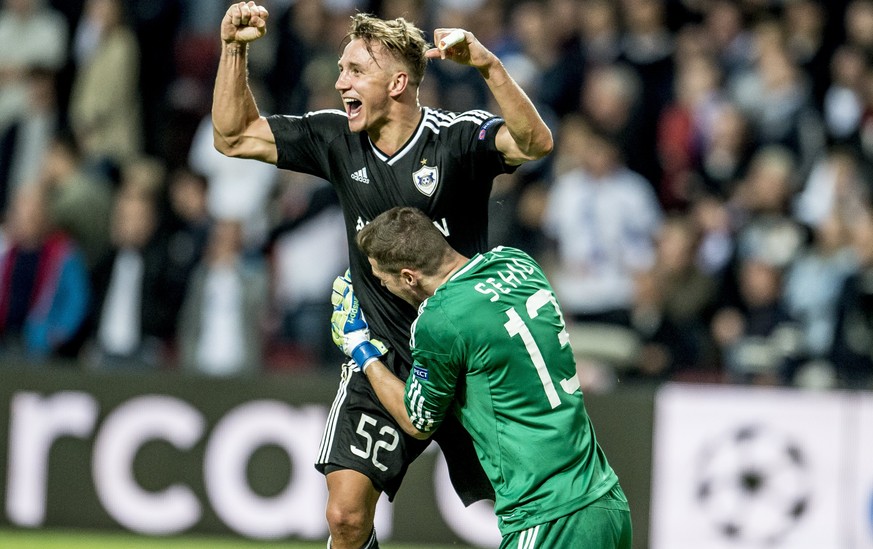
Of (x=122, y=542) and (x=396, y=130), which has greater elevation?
(x=396, y=130)

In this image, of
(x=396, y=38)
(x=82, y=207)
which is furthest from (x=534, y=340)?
(x=82, y=207)

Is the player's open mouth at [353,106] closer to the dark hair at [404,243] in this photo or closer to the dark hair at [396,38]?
the dark hair at [396,38]

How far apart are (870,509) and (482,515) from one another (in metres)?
2.67

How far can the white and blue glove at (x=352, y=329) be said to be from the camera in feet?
19.4

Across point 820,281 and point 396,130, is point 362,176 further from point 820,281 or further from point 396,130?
point 820,281

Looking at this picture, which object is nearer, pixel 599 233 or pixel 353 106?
pixel 353 106

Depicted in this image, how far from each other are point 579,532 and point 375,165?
174 cm

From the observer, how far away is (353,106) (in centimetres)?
587

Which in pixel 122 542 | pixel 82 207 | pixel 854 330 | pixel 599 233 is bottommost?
pixel 122 542

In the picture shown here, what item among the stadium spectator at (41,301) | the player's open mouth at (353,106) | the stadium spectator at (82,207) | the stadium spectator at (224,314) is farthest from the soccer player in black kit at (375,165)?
the stadium spectator at (82,207)

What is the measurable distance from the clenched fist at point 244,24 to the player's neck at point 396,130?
24.5 inches

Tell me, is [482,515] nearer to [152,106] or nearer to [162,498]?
[162,498]

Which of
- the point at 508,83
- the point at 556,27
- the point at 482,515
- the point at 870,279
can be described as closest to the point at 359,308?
the point at 508,83

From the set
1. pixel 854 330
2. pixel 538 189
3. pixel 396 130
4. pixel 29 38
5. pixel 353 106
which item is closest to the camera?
pixel 353 106
